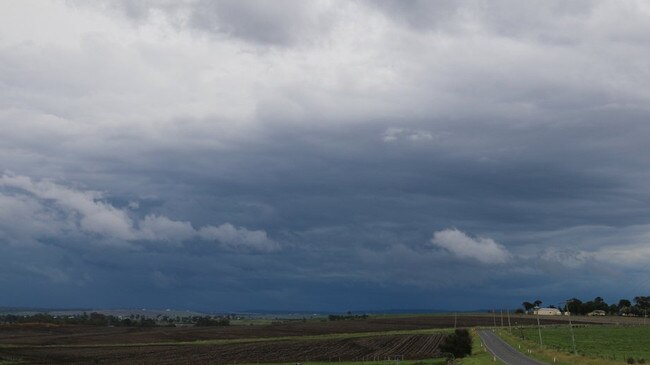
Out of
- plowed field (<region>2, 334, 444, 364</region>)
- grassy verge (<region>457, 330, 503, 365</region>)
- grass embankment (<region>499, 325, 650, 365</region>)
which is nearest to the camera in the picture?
grass embankment (<region>499, 325, 650, 365</region>)

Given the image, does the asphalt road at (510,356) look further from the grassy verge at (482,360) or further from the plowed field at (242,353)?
the plowed field at (242,353)

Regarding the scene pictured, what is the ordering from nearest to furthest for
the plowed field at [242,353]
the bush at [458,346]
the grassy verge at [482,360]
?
the grassy verge at [482,360] → the bush at [458,346] → the plowed field at [242,353]

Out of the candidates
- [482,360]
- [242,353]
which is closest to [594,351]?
[482,360]

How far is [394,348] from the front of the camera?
4879 inches

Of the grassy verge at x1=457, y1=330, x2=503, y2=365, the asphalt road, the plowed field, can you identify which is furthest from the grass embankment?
the plowed field

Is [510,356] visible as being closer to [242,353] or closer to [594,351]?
[594,351]

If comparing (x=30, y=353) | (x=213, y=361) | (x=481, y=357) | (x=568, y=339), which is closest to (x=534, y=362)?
(x=481, y=357)

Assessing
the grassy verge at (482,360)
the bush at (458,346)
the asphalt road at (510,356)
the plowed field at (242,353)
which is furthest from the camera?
the plowed field at (242,353)

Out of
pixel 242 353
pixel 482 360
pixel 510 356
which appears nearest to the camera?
pixel 482 360

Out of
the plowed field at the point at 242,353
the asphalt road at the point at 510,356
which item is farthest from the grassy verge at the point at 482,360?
the plowed field at the point at 242,353

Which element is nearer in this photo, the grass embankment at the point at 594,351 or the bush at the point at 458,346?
the grass embankment at the point at 594,351

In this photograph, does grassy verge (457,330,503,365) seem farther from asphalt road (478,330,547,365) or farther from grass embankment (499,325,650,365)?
grass embankment (499,325,650,365)

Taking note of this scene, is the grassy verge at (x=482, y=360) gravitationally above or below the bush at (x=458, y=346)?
below

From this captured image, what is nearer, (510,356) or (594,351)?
(510,356)
